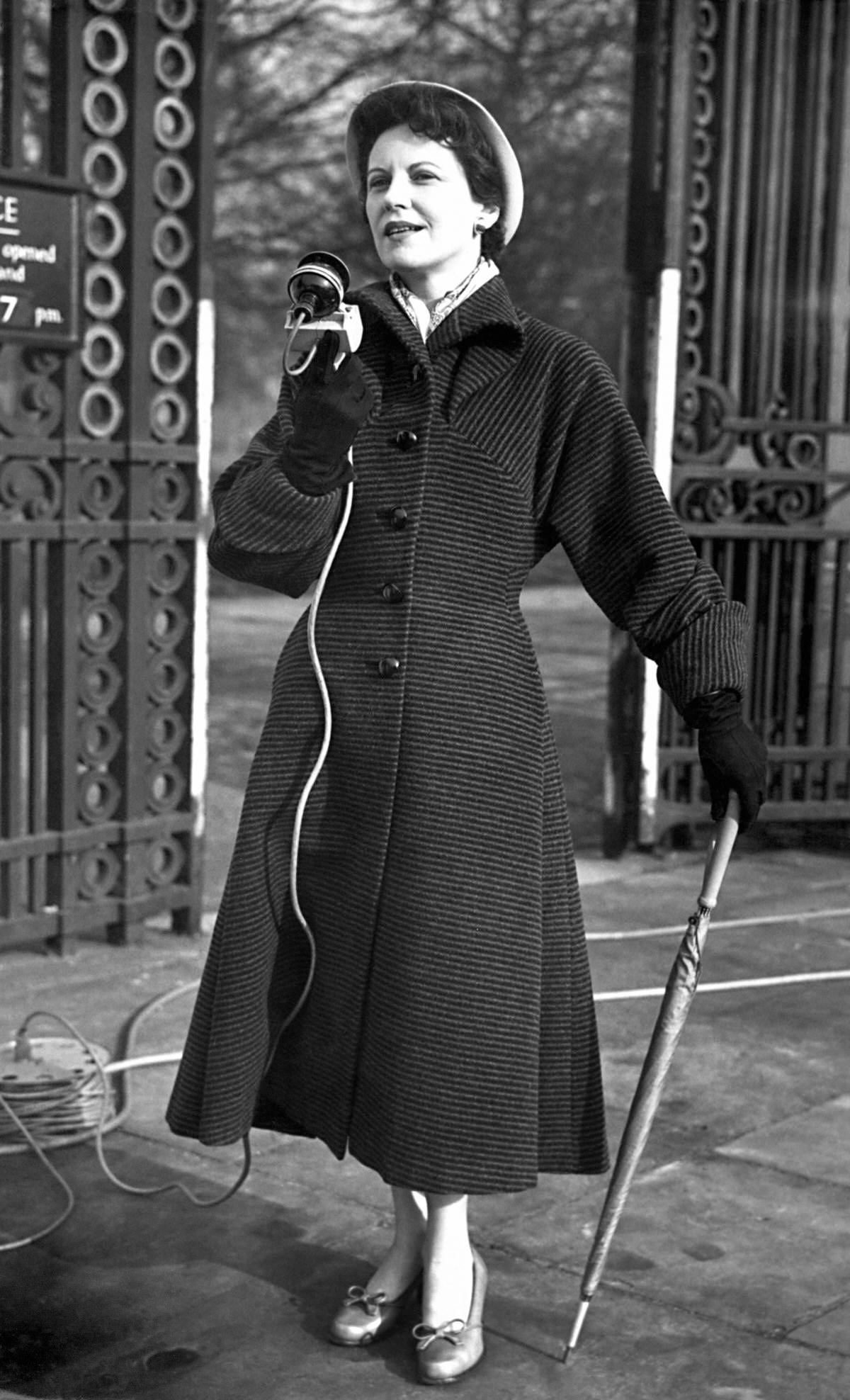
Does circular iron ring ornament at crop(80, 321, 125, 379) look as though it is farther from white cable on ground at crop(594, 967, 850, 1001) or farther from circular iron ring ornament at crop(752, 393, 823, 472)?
circular iron ring ornament at crop(752, 393, 823, 472)

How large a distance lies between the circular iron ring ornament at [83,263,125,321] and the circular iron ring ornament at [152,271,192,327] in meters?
0.12

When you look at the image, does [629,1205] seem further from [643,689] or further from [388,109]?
[643,689]

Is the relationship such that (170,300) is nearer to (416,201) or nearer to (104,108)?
(104,108)

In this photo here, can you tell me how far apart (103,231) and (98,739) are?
1.46 m

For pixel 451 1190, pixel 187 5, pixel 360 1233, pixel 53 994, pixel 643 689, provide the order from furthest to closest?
1. pixel 643 689
2. pixel 187 5
3. pixel 53 994
4. pixel 360 1233
5. pixel 451 1190

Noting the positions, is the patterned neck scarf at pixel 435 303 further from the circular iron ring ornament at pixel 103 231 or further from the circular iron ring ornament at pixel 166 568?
the circular iron ring ornament at pixel 166 568

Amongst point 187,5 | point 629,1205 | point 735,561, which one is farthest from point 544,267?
point 629,1205

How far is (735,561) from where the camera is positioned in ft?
23.1

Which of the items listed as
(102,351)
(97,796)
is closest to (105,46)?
(102,351)

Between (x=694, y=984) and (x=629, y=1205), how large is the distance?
0.93 m

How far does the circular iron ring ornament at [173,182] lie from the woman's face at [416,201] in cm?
272

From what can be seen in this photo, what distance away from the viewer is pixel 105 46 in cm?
542

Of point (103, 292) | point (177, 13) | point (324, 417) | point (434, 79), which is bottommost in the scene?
point (324, 417)

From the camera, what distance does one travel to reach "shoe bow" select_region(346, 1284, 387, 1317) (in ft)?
10.3
